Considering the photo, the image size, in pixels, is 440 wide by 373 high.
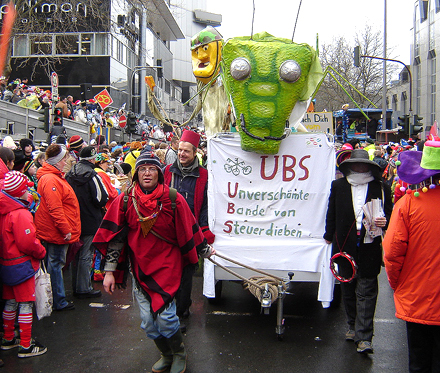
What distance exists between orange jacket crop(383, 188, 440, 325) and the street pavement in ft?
3.83

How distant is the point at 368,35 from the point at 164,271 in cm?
Result: 3808

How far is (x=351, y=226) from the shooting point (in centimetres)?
468

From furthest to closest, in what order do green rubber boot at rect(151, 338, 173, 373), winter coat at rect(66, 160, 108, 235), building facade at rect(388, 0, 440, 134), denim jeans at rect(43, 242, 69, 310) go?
building facade at rect(388, 0, 440, 134) → winter coat at rect(66, 160, 108, 235) → denim jeans at rect(43, 242, 69, 310) → green rubber boot at rect(151, 338, 173, 373)

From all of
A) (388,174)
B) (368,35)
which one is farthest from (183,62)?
(388,174)

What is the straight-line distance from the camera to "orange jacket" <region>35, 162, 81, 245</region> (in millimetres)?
5590

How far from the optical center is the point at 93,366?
433cm

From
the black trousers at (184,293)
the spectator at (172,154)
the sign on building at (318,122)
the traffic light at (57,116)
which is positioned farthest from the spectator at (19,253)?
the traffic light at (57,116)

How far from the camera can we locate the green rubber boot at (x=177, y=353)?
4.03 m

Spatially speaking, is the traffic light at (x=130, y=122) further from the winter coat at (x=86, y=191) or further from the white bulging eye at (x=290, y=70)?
the white bulging eye at (x=290, y=70)

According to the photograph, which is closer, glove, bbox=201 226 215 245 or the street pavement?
the street pavement

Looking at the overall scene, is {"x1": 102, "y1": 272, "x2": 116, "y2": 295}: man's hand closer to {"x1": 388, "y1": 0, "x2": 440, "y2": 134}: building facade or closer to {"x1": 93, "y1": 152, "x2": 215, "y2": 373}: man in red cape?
{"x1": 93, "y1": 152, "x2": 215, "y2": 373}: man in red cape

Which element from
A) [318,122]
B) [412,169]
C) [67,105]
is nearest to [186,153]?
[412,169]

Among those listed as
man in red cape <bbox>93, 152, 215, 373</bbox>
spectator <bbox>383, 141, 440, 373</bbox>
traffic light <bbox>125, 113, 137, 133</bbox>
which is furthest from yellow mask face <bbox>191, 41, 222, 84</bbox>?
traffic light <bbox>125, 113, 137, 133</bbox>

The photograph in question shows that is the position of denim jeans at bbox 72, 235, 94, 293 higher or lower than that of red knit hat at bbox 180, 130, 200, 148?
lower
